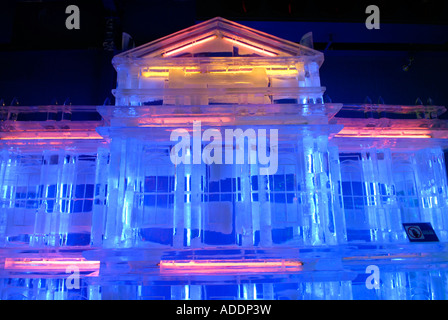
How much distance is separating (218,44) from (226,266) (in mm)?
3209

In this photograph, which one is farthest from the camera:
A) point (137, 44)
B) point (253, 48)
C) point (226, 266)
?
point (137, 44)

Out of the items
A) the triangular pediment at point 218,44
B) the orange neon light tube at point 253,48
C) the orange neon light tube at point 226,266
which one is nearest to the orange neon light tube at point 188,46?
the triangular pediment at point 218,44

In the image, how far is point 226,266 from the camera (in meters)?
3.82

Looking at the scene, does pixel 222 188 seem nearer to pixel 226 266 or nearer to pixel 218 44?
pixel 226 266

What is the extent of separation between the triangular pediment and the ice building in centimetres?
2

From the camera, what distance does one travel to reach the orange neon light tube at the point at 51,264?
4.15 metres

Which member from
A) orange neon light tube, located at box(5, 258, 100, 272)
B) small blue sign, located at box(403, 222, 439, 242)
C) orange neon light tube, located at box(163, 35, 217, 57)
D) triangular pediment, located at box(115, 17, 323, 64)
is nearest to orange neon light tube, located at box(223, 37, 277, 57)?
triangular pediment, located at box(115, 17, 323, 64)

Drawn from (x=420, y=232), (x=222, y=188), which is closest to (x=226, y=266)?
(x=222, y=188)

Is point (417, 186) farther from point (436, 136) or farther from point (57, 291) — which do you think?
point (57, 291)

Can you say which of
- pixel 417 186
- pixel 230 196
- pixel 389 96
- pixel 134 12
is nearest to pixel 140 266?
pixel 230 196

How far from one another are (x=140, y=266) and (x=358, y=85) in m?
5.51

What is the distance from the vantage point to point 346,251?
3787mm

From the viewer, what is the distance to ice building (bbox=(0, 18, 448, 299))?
383 cm

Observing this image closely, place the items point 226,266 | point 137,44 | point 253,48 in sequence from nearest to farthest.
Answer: point 226,266 → point 253,48 → point 137,44
